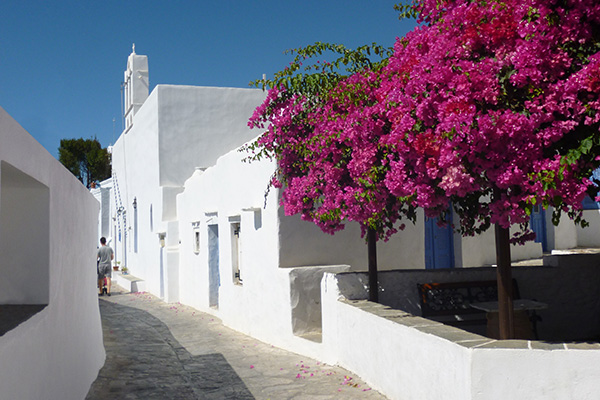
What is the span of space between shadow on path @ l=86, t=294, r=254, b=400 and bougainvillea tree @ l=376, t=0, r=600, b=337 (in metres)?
3.44

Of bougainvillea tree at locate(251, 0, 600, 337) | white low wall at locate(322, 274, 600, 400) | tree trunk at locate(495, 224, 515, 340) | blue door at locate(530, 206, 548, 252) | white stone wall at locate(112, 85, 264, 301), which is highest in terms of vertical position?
white stone wall at locate(112, 85, 264, 301)

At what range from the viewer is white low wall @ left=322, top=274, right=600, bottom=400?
13.2ft

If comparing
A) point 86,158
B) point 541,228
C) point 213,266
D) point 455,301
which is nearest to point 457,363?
point 455,301

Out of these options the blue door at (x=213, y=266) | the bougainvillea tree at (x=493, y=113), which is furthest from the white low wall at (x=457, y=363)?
the blue door at (x=213, y=266)

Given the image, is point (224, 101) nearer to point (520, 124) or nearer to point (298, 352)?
point (298, 352)

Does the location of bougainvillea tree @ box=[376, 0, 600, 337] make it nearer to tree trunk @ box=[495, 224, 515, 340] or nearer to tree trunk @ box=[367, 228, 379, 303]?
tree trunk @ box=[495, 224, 515, 340]

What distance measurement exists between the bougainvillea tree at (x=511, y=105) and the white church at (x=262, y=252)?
3.87ft

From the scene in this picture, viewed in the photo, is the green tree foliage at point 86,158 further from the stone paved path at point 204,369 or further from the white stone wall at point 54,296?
the white stone wall at point 54,296

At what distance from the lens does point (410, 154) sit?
498cm

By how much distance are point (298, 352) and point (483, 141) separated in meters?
→ 5.26

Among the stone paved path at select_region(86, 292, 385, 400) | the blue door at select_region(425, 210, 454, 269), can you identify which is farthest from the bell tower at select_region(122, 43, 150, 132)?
the blue door at select_region(425, 210, 454, 269)

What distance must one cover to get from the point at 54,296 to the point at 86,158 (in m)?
42.7

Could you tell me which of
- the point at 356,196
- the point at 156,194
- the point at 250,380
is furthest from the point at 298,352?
the point at 156,194

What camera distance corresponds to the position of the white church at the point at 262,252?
18.8 feet
